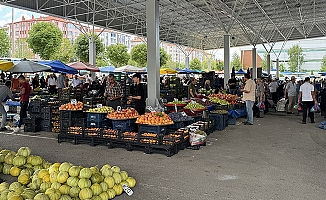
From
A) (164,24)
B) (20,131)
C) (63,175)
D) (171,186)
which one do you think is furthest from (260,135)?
(164,24)

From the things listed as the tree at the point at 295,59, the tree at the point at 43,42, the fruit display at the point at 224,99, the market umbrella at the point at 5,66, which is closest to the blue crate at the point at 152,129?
the fruit display at the point at 224,99

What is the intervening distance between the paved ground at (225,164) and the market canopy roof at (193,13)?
10.3m

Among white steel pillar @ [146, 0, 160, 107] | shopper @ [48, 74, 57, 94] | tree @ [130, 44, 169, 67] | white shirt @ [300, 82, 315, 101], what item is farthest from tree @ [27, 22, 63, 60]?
white shirt @ [300, 82, 315, 101]

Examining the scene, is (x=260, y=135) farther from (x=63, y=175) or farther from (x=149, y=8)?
(x=63, y=175)

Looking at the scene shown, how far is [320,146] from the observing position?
6.84m

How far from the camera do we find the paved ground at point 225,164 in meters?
4.12

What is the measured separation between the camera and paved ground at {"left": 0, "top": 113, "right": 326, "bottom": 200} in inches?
162

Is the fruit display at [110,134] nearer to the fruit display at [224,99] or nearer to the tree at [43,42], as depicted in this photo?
the fruit display at [224,99]

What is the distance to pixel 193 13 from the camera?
75.8 ft

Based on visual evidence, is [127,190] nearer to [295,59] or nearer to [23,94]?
[23,94]

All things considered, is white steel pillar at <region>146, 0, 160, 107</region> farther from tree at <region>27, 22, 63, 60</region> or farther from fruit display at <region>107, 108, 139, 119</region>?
tree at <region>27, 22, 63, 60</region>

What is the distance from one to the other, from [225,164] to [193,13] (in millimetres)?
19397

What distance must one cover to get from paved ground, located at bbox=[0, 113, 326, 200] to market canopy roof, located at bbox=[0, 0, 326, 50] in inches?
406

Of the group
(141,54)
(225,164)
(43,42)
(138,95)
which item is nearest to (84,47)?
(43,42)
